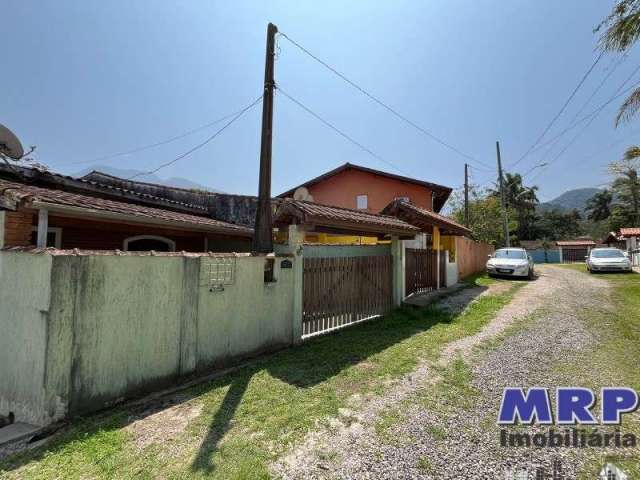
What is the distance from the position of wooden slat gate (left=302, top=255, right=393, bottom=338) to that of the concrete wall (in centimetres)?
207

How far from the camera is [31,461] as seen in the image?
302 cm

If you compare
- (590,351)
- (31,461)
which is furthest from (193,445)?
(590,351)

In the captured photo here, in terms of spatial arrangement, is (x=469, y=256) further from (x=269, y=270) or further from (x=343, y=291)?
(x=269, y=270)

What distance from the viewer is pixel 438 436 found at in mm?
3270

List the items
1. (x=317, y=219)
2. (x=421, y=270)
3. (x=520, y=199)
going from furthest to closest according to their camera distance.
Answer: (x=520, y=199)
(x=421, y=270)
(x=317, y=219)

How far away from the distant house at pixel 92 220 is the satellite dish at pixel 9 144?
0.45 m

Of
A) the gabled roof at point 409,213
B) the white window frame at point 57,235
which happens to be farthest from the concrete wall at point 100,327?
the gabled roof at point 409,213

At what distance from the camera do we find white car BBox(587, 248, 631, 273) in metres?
17.9

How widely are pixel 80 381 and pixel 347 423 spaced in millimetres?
2943

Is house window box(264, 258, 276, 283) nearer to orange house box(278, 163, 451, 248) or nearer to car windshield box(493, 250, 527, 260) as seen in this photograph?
orange house box(278, 163, 451, 248)

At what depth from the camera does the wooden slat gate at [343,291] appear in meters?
6.96

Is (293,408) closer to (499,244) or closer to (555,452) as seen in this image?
(555,452)
